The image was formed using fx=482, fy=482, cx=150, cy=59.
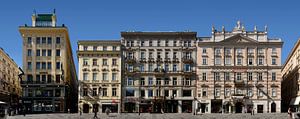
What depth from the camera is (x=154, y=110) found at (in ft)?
317

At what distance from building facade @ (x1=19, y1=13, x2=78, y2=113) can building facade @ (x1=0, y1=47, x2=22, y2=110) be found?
4832 mm

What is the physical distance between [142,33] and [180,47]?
825 centimetres

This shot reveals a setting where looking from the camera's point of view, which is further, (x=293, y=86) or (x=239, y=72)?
(x=293, y=86)

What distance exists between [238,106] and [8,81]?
53.9 meters

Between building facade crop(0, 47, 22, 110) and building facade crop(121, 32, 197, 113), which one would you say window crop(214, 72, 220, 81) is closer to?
building facade crop(121, 32, 197, 113)

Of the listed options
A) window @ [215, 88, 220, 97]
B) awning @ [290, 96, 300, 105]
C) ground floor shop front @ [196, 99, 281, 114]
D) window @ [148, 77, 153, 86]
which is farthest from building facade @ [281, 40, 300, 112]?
window @ [148, 77, 153, 86]

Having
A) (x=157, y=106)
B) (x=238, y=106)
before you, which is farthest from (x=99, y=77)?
(x=238, y=106)

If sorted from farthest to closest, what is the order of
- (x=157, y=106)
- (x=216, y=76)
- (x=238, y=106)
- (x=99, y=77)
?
(x=99, y=77) → (x=216, y=76) → (x=157, y=106) → (x=238, y=106)

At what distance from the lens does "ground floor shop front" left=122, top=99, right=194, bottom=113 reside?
96625 millimetres

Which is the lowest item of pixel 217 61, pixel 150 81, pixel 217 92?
pixel 217 92

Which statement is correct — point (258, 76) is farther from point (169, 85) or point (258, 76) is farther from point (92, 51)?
point (92, 51)

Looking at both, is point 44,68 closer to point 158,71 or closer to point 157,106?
point 158,71

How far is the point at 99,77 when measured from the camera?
97438mm

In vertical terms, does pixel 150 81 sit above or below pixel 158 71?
below
